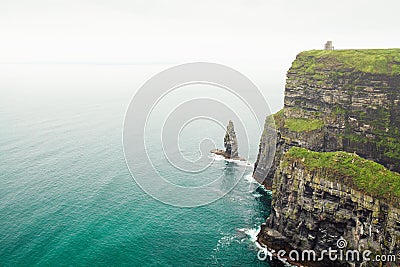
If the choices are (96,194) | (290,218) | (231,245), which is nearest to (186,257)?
(231,245)

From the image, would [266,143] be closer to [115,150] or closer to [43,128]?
[115,150]

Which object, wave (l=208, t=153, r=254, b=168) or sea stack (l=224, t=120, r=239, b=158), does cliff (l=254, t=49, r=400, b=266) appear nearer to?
Result: wave (l=208, t=153, r=254, b=168)

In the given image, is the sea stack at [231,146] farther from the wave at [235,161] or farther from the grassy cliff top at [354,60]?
the grassy cliff top at [354,60]

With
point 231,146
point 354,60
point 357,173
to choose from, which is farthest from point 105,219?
point 354,60

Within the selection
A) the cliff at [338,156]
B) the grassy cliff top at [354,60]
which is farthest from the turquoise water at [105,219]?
the grassy cliff top at [354,60]

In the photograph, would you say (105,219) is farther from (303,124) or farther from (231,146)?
(303,124)

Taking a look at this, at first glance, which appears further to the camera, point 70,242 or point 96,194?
point 96,194
